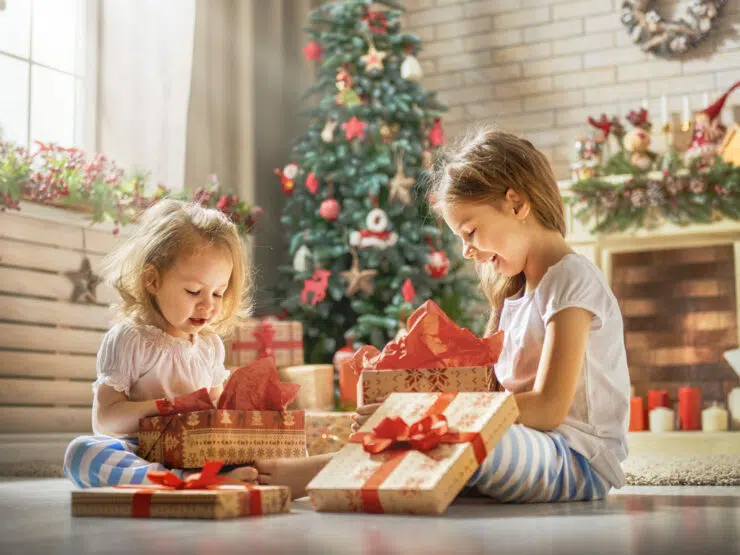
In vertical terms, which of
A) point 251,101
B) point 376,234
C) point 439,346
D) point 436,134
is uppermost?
point 251,101

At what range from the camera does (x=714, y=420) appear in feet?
14.5

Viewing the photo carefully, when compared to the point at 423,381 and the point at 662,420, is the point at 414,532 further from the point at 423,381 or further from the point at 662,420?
the point at 662,420

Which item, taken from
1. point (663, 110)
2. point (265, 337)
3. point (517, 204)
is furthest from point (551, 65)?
point (517, 204)

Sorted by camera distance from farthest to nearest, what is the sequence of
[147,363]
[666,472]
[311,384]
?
[311,384] → [666,472] → [147,363]

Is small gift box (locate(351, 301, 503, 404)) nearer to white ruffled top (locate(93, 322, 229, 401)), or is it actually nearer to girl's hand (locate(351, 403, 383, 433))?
girl's hand (locate(351, 403, 383, 433))

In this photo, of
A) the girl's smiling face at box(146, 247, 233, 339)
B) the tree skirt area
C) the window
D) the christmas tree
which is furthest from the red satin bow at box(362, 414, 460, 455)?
the christmas tree

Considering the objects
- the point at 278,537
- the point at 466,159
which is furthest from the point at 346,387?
the point at 278,537

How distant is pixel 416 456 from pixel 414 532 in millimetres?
282

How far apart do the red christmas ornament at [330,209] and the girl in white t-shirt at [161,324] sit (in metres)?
2.62

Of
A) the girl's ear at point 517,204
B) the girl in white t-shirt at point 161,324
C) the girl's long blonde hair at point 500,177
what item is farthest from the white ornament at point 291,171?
the girl's ear at point 517,204

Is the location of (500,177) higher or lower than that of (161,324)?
higher

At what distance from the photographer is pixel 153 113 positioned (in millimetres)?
4566

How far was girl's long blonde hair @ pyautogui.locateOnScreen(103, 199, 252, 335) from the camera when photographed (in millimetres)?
2023

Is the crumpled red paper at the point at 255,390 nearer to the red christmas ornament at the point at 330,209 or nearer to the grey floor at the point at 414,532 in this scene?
the grey floor at the point at 414,532
